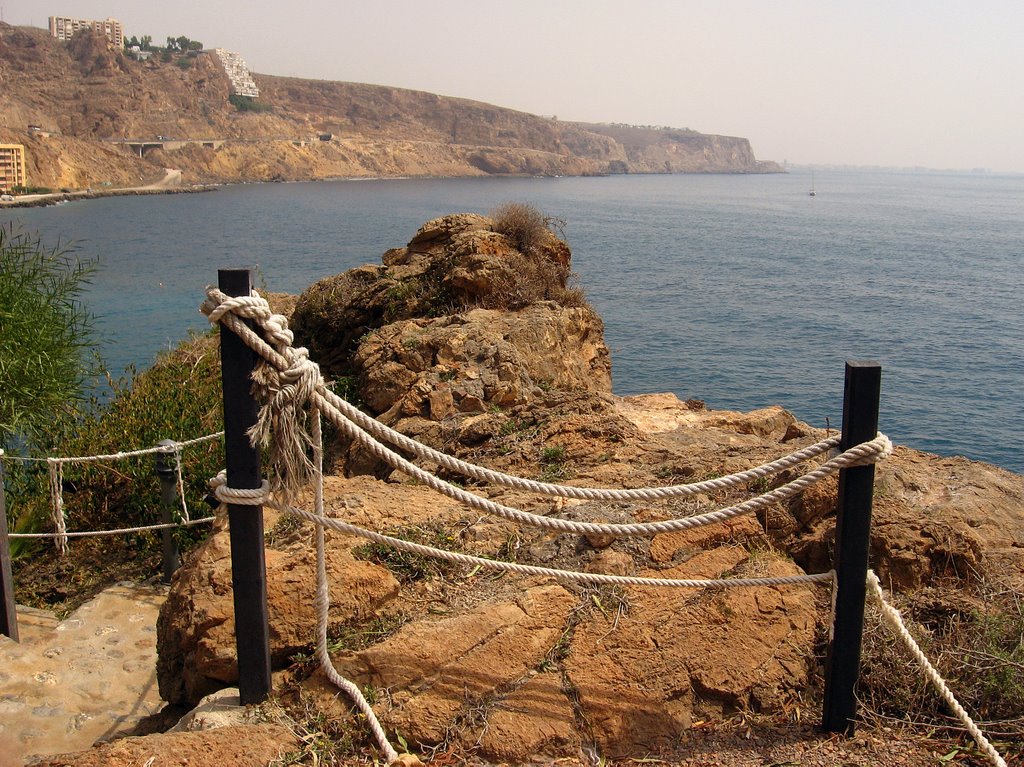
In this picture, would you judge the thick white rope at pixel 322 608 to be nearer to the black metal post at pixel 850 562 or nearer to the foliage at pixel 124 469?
the black metal post at pixel 850 562

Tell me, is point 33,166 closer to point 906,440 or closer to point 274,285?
point 274,285

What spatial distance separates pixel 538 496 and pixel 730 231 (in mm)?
61679

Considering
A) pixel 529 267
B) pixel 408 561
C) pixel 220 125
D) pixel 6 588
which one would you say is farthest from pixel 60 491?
pixel 220 125

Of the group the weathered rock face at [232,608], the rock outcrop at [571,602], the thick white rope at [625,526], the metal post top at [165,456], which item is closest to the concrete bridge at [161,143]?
the metal post top at [165,456]

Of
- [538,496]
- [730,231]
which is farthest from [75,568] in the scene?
[730,231]

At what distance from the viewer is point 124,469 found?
797 cm

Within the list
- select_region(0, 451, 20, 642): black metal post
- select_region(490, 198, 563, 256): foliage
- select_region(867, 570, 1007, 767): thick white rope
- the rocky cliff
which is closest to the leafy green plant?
the rocky cliff

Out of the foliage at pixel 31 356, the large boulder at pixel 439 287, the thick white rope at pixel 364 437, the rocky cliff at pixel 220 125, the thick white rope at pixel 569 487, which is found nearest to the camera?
the thick white rope at pixel 364 437

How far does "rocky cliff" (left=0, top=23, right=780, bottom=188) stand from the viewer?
109188mm

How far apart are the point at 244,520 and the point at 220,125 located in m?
147

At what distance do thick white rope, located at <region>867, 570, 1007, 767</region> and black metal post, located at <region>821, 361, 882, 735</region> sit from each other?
10cm

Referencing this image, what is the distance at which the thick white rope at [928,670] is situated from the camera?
122 inches

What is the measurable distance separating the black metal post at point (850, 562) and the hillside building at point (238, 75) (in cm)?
16846

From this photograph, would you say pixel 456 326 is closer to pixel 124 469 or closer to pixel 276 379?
pixel 124 469
